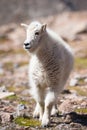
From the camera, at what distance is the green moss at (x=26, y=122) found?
13.2 metres

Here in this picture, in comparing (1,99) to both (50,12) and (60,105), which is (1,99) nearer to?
(60,105)

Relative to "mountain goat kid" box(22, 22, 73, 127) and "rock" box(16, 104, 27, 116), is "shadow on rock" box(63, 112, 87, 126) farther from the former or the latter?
"rock" box(16, 104, 27, 116)

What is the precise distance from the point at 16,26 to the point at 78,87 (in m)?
59.1

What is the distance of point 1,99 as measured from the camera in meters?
17.3

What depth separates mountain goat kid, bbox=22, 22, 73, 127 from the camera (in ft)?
43.4

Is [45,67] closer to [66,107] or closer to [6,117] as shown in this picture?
[6,117]

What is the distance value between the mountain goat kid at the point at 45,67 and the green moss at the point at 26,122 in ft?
0.76

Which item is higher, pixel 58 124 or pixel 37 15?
pixel 37 15

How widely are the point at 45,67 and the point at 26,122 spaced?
1574mm

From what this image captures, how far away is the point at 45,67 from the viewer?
44.6 ft

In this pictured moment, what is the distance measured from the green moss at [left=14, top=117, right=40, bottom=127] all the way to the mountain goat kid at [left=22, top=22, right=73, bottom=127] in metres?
0.23

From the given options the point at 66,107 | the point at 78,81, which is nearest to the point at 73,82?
the point at 78,81

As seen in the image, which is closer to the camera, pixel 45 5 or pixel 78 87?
pixel 78 87

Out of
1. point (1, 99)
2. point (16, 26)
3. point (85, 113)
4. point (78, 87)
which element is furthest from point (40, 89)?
point (16, 26)
